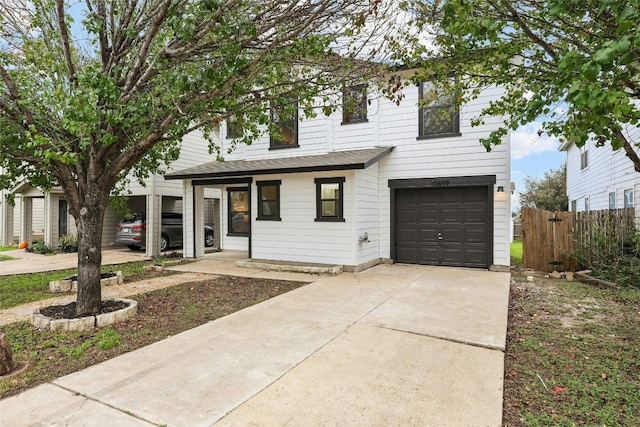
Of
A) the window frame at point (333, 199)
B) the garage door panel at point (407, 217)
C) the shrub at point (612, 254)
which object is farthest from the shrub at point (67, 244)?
the shrub at point (612, 254)

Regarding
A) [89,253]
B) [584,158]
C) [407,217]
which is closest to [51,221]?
[89,253]

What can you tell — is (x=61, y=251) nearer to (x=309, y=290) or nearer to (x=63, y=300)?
(x=63, y=300)

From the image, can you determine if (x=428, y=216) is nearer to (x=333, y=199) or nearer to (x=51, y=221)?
(x=333, y=199)

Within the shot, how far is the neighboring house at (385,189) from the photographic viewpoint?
359 inches

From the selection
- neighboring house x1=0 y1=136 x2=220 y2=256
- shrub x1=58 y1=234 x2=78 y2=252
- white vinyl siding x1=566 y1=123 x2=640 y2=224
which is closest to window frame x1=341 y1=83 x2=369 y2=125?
white vinyl siding x1=566 y1=123 x2=640 y2=224

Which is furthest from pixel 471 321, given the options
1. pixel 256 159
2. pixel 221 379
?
pixel 256 159

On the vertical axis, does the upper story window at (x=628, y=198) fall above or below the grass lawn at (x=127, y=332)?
above

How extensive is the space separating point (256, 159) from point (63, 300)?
701 cm

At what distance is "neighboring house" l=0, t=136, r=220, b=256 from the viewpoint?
42.0 ft

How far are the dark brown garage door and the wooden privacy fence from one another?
61.9 inches

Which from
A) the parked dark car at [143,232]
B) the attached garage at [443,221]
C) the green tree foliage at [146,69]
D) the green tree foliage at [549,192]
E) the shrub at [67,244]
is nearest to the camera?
the green tree foliage at [146,69]

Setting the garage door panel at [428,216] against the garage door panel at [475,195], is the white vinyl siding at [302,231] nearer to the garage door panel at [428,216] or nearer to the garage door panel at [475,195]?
the garage door panel at [428,216]

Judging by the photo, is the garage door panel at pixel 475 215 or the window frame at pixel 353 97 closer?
the window frame at pixel 353 97

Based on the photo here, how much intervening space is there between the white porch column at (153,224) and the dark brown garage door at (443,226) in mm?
8530
